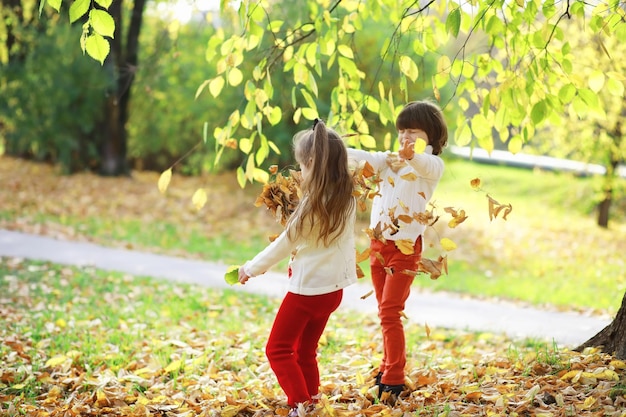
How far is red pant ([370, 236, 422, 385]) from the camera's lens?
3.69 m

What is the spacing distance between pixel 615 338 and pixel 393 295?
143 centimetres

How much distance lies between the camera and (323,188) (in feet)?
10.8

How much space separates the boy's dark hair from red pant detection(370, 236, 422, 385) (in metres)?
0.61

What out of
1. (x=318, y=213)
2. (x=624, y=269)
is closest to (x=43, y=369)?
(x=318, y=213)

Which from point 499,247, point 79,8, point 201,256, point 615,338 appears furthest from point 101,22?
point 499,247

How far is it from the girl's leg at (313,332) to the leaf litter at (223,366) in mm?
123

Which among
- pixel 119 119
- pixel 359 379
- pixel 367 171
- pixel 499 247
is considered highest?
pixel 119 119

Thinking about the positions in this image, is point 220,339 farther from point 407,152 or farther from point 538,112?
point 538,112

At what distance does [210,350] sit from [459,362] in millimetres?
1731

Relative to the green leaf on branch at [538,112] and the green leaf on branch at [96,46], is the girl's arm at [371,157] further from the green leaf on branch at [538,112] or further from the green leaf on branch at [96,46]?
the green leaf on branch at [96,46]

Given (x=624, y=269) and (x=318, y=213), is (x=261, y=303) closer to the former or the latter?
(x=318, y=213)

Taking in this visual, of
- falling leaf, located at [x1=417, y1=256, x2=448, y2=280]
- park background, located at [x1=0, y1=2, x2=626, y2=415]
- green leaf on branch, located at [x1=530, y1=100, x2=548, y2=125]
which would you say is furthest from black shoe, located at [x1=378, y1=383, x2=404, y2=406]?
green leaf on branch, located at [x1=530, y1=100, x2=548, y2=125]

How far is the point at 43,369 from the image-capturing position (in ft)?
14.9

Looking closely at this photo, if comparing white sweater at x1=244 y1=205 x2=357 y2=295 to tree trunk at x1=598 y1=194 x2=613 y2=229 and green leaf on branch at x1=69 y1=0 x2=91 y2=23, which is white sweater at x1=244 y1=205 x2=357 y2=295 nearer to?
green leaf on branch at x1=69 y1=0 x2=91 y2=23
